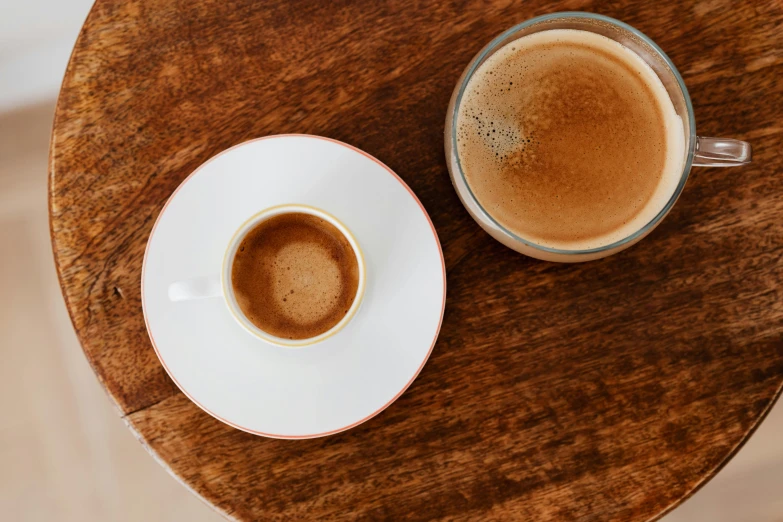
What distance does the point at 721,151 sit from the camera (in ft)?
2.89

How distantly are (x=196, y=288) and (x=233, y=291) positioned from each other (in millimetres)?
57

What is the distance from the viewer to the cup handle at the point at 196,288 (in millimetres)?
906

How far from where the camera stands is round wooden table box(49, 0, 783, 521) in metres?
0.99

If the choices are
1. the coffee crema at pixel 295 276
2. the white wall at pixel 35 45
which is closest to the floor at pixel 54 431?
the white wall at pixel 35 45

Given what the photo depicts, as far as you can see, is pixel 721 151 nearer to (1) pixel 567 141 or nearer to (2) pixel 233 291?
(1) pixel 567 141

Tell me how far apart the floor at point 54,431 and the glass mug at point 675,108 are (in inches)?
44.7

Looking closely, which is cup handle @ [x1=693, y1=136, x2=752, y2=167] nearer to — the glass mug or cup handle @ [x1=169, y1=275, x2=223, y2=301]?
the glass mug

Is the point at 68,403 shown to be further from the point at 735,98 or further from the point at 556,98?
the point at 735,98

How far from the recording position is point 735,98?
3.36 feet

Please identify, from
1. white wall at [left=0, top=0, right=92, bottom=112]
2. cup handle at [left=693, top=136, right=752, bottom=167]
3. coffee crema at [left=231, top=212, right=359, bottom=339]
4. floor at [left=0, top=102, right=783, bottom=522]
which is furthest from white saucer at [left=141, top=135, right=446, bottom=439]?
white wall at [left=0, top=0, right=92, bottom=112]

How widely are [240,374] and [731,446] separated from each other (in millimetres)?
771

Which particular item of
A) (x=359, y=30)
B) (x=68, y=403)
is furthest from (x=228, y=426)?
(x=68, y=403)

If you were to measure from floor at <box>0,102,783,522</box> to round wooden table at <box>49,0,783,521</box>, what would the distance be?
779 millimetres

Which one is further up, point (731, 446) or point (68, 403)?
point (68, 403)
